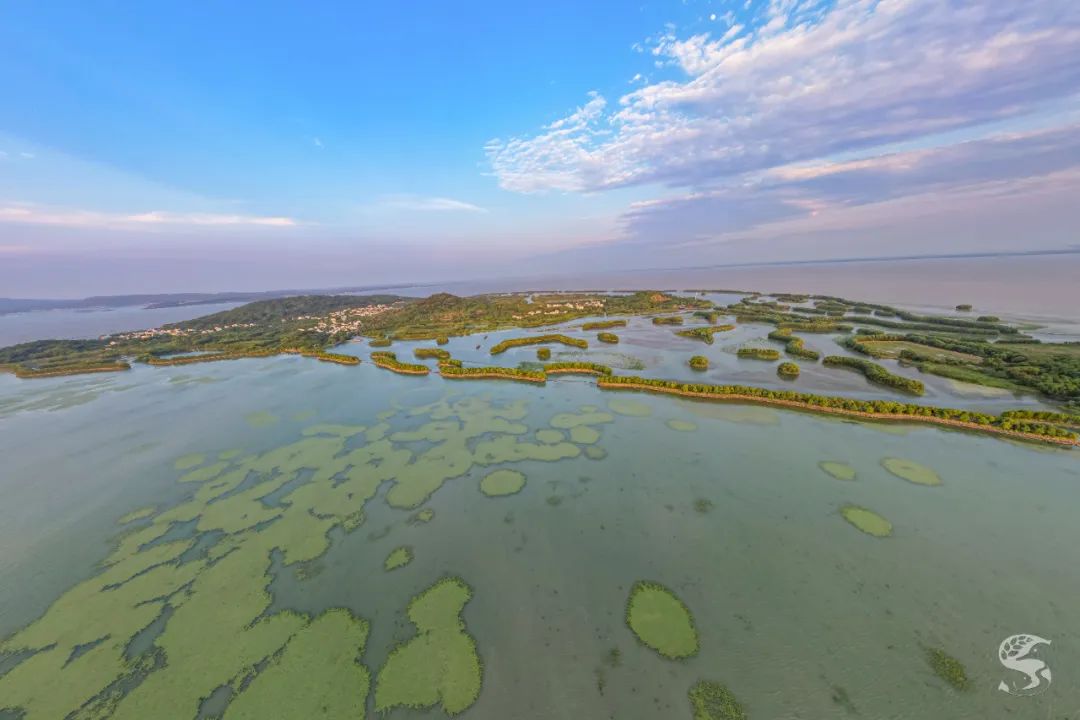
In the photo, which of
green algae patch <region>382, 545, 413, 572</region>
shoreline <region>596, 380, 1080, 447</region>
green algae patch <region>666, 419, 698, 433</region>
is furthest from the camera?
green algae patch <region>666, 419, 698, 433</region>

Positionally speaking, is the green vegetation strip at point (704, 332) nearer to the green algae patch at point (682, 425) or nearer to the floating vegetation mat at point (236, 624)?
the green algae patch at point (682, 425)

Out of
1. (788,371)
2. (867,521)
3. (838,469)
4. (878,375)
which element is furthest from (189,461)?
(878,375)

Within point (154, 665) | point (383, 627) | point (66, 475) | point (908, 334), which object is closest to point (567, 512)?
point (383, 627)

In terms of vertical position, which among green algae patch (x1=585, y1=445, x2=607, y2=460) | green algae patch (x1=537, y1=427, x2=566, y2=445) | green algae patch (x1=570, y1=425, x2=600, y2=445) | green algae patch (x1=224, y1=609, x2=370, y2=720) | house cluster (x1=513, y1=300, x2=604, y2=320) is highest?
house cluster (x1=513, y1=300, x2=604, y2=320)

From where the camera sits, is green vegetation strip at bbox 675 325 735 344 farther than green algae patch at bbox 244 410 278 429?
Yes

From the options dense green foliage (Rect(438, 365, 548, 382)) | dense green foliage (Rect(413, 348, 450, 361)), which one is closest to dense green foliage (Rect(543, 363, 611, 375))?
dense green foliage (Rect(438, 365, 548, 382))

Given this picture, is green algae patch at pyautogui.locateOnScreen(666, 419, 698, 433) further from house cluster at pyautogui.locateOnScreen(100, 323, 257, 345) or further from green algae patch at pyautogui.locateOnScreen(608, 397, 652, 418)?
house cluster at pyautogui.locateOnScreen(100, 323, 257, 345)

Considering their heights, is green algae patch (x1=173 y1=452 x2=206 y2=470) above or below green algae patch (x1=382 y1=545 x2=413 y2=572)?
above
